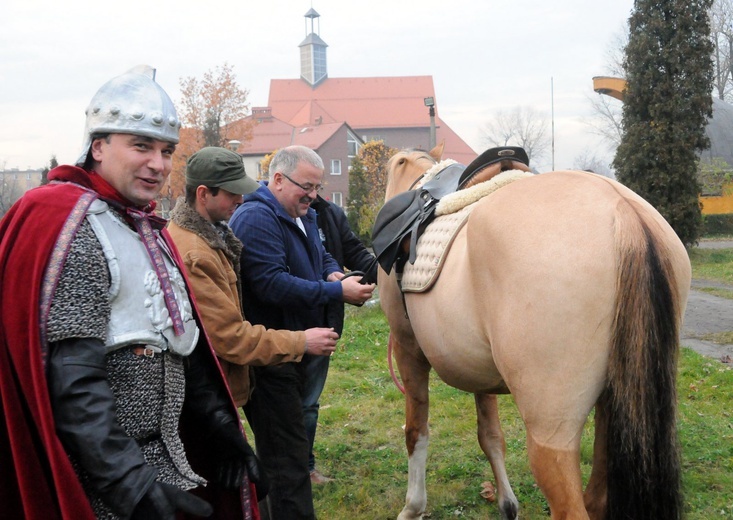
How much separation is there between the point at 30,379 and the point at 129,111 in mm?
724

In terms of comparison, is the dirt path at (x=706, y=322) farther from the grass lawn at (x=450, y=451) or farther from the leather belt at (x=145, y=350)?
the leather belt at (x=145, y=350)

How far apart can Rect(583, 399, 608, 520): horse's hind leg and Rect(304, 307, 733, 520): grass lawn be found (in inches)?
53.8

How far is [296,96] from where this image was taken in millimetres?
75062

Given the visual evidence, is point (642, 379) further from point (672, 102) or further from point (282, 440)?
point (672, 102)

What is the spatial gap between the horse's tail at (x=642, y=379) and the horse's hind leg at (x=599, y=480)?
12cm

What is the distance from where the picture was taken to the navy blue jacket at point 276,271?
3.18 m

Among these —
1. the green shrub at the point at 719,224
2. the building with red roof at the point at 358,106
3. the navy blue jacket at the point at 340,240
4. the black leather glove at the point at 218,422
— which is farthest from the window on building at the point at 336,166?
the black leather glove at the point at 218,422

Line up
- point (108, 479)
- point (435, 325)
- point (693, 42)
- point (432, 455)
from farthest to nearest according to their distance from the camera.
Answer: point (693, 42)
point (432, 455)
point (435, 325)
point (108, 479)

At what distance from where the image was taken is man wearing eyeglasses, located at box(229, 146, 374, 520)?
3105 millimetres

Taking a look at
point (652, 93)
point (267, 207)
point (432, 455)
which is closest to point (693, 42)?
point (652, 93)

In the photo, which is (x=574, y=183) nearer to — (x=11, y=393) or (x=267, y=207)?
(x=267, y=207)

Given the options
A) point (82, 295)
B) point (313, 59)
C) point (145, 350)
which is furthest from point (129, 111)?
point (313, 59)

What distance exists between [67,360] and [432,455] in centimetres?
361

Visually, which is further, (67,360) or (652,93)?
(652,93)
